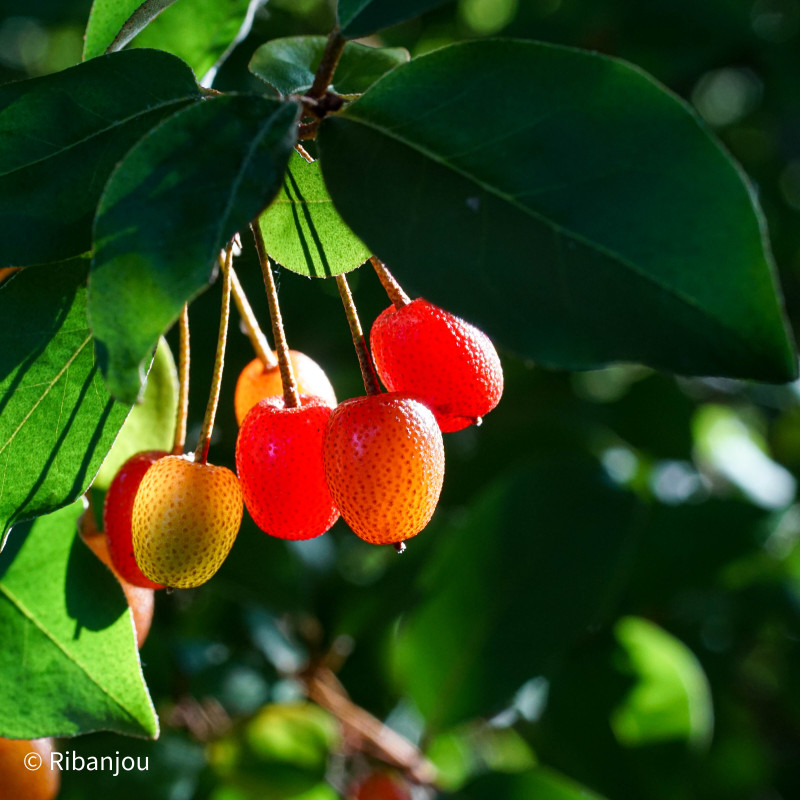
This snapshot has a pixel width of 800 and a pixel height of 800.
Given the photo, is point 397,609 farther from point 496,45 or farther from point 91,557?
point 496,45

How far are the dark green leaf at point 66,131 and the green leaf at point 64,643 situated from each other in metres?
0.40

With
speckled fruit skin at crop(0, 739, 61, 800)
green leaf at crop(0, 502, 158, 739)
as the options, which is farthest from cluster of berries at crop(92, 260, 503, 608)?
speckled fruit skin at crop(0, 739, 61, 800)

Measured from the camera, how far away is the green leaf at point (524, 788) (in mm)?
1414

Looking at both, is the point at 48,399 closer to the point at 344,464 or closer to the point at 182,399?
the point at 182,399

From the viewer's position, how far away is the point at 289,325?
185 cm

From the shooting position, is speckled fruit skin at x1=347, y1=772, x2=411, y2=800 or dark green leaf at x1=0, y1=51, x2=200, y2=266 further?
speckled fruit skin at x1=347, y1=772, x2=411, y2=800

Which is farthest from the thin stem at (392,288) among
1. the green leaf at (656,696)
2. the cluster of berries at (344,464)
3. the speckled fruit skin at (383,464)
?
the green leaf at (656,696)

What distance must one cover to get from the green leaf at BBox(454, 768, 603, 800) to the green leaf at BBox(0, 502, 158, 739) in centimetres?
74

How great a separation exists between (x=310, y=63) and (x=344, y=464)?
0.52 meters

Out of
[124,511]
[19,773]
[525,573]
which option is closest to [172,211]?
[124,511]

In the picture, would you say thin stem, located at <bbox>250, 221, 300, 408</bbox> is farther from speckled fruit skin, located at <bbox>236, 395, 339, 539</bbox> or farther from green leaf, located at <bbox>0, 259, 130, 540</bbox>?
green leaf, located at <bbox>0, 259, 130, 540</bbox>

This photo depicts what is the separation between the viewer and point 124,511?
907 mm

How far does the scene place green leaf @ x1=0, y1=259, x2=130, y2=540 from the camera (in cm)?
80

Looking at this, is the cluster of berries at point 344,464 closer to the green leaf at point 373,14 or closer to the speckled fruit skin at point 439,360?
the speckled fruit skin at point 439,360
